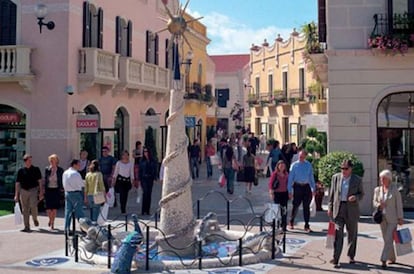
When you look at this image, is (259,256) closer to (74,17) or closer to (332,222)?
(332,222)

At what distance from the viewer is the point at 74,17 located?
18.8 metres

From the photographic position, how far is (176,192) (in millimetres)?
10438

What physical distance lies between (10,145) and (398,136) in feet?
43.3

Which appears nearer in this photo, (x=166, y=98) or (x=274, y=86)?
(x=166, y=98)

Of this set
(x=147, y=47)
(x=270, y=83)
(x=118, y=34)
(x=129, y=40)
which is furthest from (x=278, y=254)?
(x=270, y=83)

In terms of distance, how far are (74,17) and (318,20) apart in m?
8.29

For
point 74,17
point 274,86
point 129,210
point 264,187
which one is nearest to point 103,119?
point 74,17

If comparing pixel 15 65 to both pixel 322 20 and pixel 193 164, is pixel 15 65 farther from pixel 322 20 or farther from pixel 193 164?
pixel 193 164

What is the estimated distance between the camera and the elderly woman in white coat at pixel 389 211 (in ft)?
31.4

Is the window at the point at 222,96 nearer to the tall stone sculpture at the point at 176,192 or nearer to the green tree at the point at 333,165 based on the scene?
the green tree at the point at 333,165

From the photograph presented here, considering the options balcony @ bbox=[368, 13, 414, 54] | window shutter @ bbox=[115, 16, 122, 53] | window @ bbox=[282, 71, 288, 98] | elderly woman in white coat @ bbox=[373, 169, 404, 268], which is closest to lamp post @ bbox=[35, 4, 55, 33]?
window shutter @ bbox=[115, 16, 122, 53]

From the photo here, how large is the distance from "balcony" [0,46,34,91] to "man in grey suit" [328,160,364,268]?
12.2 metres

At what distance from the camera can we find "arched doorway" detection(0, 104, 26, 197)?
19.1 metres

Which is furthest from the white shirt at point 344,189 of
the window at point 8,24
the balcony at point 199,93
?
the balcony at point 199,93
